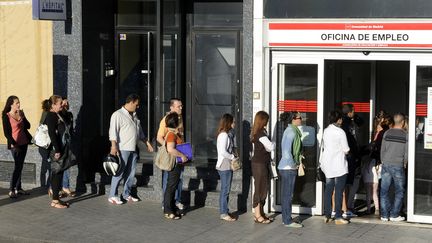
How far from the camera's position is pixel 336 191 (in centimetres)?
1150

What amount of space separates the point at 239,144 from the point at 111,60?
2.87 meters

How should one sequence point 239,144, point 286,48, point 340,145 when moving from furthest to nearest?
point 239,144 → point 286,48 → point 340,145

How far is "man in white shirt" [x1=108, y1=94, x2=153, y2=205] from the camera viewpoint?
42.2ft

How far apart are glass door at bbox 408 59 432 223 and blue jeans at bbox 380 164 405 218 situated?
0.12 metres

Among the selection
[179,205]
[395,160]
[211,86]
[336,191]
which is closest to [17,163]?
[179,205]

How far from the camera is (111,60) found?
1475 cm

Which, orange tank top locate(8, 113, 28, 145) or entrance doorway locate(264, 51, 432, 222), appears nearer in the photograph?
entrance doorway locate(264, 51, 432, 222)

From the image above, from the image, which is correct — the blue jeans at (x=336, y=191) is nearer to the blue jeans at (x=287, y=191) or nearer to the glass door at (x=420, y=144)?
the blue jeans at (x=287, y=191)

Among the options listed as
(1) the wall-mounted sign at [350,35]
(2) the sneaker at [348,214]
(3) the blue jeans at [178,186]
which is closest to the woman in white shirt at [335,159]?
(2) the sneaker at [348,214]

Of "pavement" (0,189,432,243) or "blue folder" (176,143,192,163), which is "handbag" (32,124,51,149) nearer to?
"pavement" (0,189,432,243)

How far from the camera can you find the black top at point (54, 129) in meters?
12.5

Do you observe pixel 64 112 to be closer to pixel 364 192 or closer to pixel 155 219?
pixel 155 219

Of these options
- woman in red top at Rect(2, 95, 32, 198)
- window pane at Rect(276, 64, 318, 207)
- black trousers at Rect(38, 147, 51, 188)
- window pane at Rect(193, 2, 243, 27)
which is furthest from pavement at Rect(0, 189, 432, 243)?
window pane at Rect(193, 2, 243, 27)

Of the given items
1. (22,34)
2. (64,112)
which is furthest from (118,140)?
(22,34)
